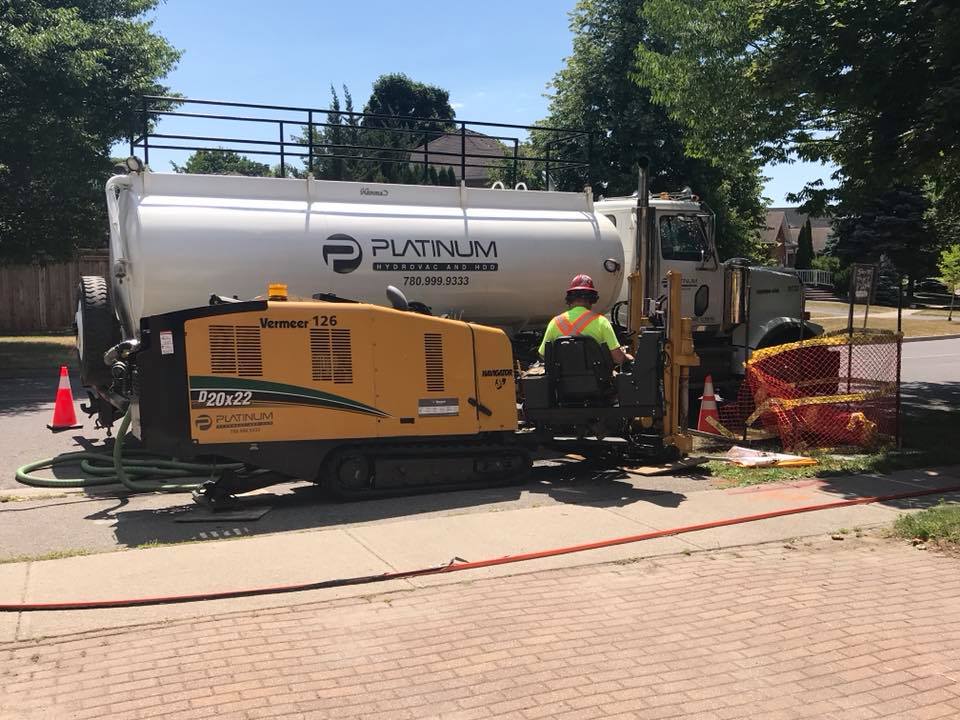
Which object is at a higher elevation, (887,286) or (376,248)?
(376,248)

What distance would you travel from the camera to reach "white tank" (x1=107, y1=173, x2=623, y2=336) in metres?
9.19

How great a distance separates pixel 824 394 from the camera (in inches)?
435

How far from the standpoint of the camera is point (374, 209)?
10.3m

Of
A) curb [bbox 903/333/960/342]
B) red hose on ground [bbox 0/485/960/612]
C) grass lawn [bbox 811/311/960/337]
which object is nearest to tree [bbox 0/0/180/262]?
red hose on ground [bbox 0/485/960/612]

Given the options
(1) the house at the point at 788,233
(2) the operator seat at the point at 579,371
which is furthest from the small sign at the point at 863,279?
(1) the house at the point at 788,233

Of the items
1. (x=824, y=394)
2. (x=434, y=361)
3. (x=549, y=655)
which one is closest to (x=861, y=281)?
(x=824, y=394)

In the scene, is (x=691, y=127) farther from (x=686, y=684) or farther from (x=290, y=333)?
(x=686, y=684)

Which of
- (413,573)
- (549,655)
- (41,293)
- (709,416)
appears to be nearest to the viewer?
(549,655)

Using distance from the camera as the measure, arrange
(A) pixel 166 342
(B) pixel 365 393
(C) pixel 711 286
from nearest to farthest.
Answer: (A) pixel 166 342, (B) pixel 365 393, (C) pixel 711 286

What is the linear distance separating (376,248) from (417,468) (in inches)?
118

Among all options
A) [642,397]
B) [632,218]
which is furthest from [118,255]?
[632,218]

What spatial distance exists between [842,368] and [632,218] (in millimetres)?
3617

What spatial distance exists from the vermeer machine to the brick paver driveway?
243cm

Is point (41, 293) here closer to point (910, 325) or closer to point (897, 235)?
point (910, 325)
